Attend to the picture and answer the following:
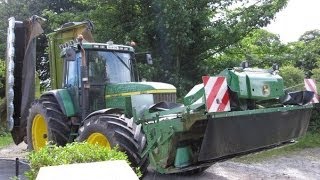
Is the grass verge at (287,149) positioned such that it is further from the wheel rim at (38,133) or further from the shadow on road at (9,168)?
the shadow on road at (9,168)

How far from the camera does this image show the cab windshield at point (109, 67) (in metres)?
8.90

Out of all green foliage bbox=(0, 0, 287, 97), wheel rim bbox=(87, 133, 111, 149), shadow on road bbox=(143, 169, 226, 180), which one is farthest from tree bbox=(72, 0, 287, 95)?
wheel rim bbox=(87, 133, 111, 149)

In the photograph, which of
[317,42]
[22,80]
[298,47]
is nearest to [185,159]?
[22,80]

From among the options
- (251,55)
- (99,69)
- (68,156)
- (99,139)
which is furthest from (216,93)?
(251,55)

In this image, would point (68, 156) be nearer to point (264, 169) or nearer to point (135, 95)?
point (135, 95)

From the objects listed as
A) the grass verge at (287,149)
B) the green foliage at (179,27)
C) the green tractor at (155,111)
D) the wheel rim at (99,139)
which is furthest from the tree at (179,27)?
the wheel rim at (99,139)

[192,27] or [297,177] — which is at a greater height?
[192,27]

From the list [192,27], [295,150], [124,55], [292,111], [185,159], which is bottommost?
[295,150]

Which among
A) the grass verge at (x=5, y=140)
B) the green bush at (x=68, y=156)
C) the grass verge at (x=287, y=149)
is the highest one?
the green bush at (x=68, y=156)

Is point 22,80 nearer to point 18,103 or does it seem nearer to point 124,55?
point 18,103

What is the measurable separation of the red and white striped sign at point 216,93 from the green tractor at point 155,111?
14mm

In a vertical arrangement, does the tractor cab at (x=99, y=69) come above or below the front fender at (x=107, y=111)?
above

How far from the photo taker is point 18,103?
1085cm

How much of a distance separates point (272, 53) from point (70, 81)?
971 centimetres
